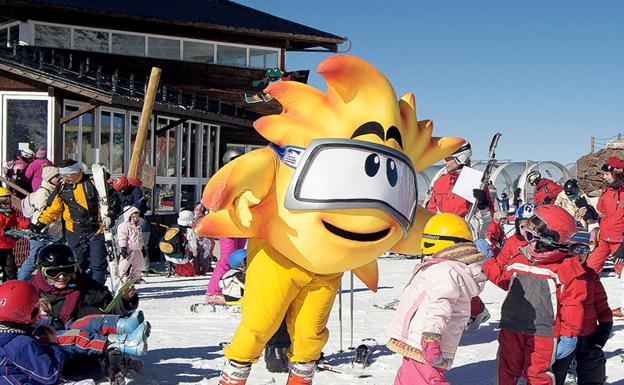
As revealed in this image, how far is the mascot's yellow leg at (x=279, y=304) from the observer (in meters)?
4.22

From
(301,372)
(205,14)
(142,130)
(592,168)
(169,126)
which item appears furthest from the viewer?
(592,168)

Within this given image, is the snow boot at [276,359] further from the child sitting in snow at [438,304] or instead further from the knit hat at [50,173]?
the knit hat at [50,173]

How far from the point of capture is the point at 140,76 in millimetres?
16844

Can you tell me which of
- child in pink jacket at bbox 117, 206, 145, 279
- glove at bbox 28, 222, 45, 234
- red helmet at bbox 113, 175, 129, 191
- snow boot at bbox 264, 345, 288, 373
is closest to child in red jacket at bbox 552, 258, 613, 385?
snow boot at bbox 264, 345, 288, 373

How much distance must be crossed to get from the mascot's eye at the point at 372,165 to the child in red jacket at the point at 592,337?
5.72ft

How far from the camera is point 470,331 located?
7.23 metres

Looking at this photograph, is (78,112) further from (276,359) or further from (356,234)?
(356,234)

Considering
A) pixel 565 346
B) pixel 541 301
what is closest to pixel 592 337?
pixel 565 346

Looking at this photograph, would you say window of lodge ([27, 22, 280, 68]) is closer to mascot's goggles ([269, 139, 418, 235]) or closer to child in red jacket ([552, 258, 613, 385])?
mascot's goggles ([269, 139, 418, 235])

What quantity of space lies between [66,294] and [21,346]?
136 cm

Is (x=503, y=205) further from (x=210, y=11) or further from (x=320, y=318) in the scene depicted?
(x=320, y=318)

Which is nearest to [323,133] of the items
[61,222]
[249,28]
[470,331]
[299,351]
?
[299,351]

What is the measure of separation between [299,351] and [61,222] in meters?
4.64

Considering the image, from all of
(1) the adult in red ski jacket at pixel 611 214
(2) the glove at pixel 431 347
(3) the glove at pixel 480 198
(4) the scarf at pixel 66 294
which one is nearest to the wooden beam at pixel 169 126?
(3) the glove at pixel 480 198
